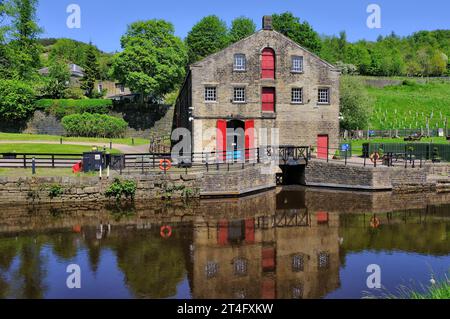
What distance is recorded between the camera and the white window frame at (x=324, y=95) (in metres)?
33.3

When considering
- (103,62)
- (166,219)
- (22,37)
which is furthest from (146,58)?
(103,62)

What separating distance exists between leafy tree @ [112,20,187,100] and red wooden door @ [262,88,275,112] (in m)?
24.2

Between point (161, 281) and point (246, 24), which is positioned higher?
point (246, 24)

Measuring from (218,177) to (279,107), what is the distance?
931cm

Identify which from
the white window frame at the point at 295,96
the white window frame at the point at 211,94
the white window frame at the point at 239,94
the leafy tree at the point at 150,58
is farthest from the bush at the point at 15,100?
the white window frame at the point at 295,96

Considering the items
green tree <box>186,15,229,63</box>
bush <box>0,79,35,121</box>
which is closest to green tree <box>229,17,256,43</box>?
green tree <box>186,15,229,63</box>

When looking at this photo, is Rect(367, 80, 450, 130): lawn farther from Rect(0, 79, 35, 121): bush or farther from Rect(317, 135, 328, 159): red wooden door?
Rect(0, 79, 35, 121): bush

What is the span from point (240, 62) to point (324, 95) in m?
6.56

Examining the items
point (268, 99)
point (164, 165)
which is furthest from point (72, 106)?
point (164, 165)

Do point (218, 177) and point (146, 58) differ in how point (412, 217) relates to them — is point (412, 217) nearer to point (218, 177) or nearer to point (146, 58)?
point (218, 177)

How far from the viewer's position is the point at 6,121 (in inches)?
2092

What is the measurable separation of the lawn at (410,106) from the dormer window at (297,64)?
29.2 m

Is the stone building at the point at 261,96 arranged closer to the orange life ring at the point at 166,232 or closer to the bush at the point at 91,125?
the orange life ring at the point at 166,232

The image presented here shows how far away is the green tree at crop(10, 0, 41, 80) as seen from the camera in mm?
54812
